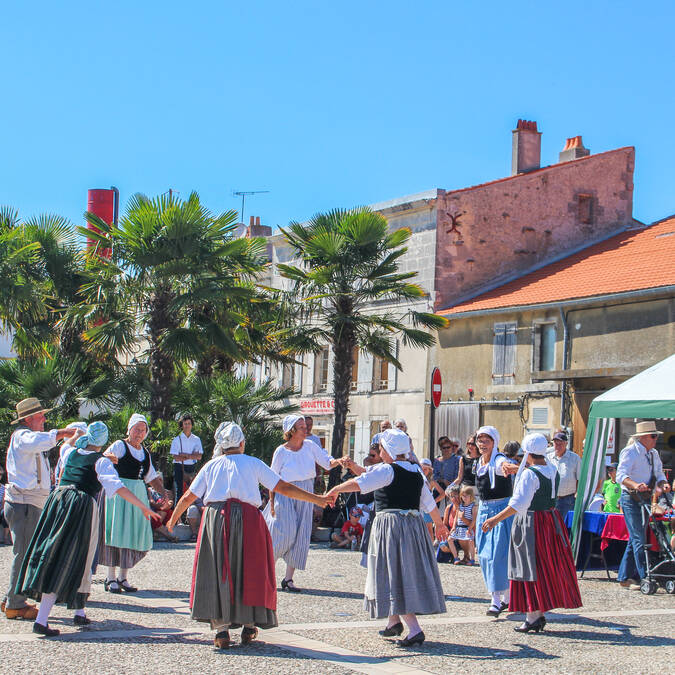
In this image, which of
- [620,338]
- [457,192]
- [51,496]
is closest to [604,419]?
[51,496]

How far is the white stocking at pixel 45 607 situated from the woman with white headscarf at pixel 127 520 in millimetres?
2673

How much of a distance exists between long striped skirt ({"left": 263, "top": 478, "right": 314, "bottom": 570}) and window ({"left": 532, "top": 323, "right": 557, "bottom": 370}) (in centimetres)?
1866

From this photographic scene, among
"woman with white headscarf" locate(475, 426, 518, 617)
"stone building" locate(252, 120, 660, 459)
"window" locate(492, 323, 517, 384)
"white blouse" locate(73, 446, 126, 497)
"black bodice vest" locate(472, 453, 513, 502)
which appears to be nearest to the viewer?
"white blouse" locate(73, 446, 126, 497)

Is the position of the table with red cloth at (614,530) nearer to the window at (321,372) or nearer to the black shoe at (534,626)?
the black shoe at (534,626)

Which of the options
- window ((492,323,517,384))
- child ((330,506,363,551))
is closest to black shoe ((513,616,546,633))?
child ((330,506,363,551))

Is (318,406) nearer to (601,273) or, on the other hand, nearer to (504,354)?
(504,354)

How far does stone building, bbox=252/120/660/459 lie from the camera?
33.1 m

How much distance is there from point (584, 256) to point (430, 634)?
26.3 meters

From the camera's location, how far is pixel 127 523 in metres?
11.1

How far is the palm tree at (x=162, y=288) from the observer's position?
21.7 metres

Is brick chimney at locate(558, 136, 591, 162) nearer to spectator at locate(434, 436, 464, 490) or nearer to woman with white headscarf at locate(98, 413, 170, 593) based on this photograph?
spectator at locate(434, 436, 464, 490)

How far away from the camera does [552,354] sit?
29531mm

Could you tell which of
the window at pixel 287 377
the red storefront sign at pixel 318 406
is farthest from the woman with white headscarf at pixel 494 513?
the window at pixel 287 377

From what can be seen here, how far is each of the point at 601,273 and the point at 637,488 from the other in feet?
60.7
